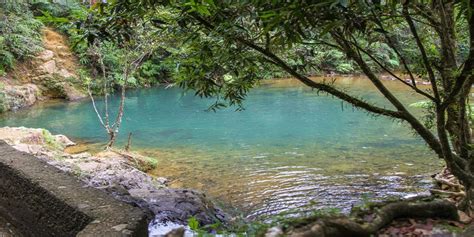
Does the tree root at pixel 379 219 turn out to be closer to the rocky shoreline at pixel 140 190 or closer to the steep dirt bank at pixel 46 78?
the rocky shoreline at pixel 140 190

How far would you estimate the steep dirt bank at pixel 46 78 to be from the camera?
47.7 ft

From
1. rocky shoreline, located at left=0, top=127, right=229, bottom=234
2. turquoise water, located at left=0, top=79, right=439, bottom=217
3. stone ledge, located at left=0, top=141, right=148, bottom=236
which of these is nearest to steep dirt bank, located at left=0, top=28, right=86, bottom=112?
turquoise water, located at left=0, top=79, right=439, bottom=217

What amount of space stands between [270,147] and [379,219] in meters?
6.03

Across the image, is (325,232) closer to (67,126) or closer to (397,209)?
(397,209)

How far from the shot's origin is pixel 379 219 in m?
2.37

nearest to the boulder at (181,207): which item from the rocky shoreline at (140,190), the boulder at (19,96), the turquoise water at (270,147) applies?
the rocky shoreline at (140,190)

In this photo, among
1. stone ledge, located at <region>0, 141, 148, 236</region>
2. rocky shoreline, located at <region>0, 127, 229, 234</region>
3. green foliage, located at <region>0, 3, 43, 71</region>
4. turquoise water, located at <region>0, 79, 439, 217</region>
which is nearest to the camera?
stone ledge, located at <region>0, 141, 148, 236</region>

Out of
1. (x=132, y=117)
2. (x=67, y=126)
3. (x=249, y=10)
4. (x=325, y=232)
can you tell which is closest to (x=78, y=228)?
(x=325, y=232)

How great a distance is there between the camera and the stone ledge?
7.14 feet

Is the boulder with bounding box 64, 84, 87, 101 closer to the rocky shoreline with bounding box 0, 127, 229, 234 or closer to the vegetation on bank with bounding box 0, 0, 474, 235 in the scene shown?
the rocky shoreline with bounding box 0, 127, 229, 234

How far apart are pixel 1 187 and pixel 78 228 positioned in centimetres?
113

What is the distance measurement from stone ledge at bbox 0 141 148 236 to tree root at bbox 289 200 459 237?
0.91 metres

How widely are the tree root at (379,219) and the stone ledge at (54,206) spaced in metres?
0.91

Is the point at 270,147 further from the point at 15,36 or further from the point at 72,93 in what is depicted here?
the point at 15,36
